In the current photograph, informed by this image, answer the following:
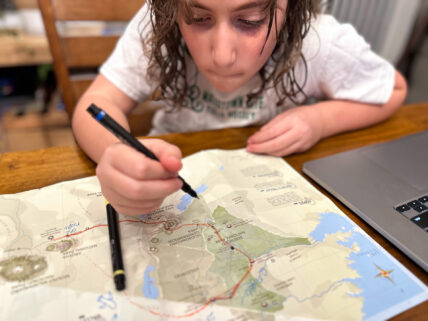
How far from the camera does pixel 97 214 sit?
385 millimetres

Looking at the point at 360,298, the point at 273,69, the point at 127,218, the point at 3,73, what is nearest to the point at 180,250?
the point at 127,218

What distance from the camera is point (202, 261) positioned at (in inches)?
12.9

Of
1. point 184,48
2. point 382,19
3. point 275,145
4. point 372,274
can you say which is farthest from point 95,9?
point 382,19

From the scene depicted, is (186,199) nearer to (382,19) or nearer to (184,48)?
(184,48)

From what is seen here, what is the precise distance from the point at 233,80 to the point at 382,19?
136 cm

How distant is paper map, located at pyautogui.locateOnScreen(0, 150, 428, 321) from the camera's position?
11.3 inches

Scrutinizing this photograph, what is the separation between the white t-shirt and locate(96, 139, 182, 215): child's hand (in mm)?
326

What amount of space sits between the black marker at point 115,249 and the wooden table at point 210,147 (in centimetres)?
12

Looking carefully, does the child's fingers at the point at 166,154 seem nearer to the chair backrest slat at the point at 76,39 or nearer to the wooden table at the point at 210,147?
the wooden table at the point at 210,147

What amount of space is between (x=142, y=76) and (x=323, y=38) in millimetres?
369

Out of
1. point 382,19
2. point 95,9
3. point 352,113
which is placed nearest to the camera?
point 352,113

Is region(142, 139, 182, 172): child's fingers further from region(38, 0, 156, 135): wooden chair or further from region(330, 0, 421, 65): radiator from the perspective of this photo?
region(330, 0, 421, 65): radiator

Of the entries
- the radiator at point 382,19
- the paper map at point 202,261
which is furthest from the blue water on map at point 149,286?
the radiator at point 382,19

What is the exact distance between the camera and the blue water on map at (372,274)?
0.30 meters
